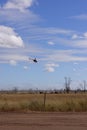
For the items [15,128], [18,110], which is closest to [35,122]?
[15,128]

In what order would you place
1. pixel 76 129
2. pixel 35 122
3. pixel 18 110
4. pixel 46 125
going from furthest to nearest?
pixel 18 110
pixel 35 122
pixel 46 125
pixel 76 129

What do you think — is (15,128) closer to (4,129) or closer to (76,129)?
(4,129)

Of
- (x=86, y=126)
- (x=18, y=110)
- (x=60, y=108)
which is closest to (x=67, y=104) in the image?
(x=60, y=108)

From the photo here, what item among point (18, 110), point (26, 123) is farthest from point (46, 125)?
point (18, 110)

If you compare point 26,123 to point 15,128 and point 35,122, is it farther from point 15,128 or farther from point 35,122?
point 15,128

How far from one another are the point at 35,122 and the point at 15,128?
263 cm

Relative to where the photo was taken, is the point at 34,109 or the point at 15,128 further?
the point at 34,109

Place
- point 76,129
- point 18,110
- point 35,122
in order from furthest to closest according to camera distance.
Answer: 1. point 18,110
2. point 35,122
3. point 76,129

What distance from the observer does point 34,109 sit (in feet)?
106

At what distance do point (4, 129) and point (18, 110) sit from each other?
12.2 meters

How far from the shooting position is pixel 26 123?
21.7 m

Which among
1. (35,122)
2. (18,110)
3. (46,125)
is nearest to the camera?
(46,125)

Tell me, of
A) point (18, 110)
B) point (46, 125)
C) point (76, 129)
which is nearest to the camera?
point (76, 129)

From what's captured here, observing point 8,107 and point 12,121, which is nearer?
point 12,121
